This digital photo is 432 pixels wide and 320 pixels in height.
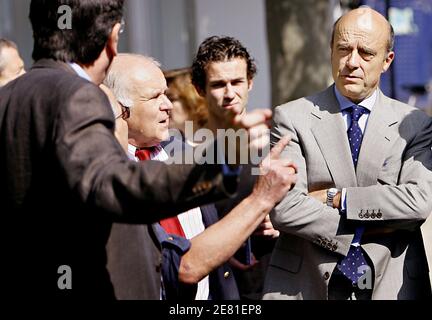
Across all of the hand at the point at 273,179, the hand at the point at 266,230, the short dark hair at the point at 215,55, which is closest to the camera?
the hand at the point at 273,179

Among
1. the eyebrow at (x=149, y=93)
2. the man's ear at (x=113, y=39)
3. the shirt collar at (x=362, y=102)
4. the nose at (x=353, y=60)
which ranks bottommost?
the shirt collar at (x=362, y=102)

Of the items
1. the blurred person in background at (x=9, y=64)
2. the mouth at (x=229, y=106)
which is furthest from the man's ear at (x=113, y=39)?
the blurred person in background at (x=9, y=64)

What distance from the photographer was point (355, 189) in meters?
4.07

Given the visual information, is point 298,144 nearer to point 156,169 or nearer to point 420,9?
point 156,169

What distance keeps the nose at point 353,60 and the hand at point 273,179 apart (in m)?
1.27

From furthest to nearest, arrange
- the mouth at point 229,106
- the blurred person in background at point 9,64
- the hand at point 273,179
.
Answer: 1. the blurred person in background at point 9,64
2. the mouth at point 229,106
3. the hand at point 273,179

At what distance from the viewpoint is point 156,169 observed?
2.57 meters

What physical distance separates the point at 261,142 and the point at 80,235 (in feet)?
2.11

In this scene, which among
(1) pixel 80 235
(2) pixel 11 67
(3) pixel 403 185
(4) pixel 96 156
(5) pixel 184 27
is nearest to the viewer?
(4) pixel 96 156

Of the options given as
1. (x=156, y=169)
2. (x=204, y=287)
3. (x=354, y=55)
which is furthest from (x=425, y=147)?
(x=156, y=169)

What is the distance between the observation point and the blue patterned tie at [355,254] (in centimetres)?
408

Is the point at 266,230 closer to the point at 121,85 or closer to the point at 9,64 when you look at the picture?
the point at 121,85

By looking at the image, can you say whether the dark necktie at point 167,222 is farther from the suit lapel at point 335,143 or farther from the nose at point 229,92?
the suit lapel at point 335,143

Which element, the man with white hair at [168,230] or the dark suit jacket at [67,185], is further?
the man with white hair at [168,230]
